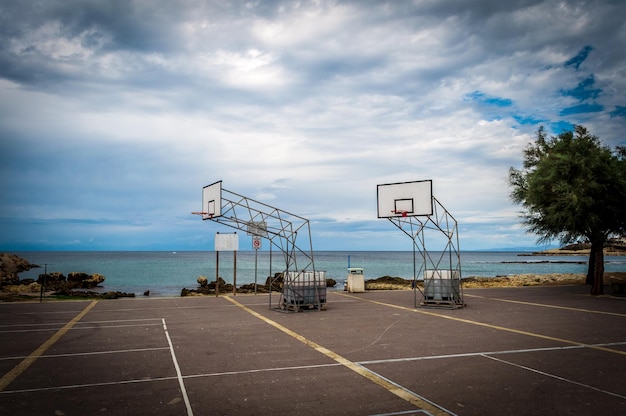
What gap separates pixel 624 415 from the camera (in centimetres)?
648

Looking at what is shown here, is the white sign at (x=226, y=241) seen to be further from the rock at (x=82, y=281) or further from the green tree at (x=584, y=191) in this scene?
the rock at (x=82, y=281)

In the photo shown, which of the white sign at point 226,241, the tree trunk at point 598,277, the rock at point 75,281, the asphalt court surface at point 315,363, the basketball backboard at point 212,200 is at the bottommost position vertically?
the rock at point 75,281

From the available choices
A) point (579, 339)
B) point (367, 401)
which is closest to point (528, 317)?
point (579, 339)

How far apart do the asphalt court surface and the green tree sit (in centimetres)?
699

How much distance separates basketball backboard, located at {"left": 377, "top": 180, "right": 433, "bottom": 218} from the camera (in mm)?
19622

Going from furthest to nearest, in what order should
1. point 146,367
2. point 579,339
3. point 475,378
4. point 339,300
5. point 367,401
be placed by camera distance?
point 339,300 < point 579,339 < point 146,367 < point 475,378 < point 367,401

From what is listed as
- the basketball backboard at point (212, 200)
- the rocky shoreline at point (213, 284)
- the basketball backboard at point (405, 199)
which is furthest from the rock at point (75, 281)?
the basketball backboard at point (405, 199)

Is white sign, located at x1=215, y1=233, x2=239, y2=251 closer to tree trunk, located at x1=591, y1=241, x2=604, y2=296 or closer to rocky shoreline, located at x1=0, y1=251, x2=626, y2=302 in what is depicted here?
rocky shoreline, located at x1=0, y1=251, x2=626, y2=302

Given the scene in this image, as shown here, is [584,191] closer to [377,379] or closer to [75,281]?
[377,379]

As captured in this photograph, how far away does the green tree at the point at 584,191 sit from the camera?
76.1 ft

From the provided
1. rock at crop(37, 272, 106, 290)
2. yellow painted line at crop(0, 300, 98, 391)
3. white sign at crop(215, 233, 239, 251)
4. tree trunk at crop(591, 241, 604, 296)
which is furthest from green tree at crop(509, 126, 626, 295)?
rock at crop(37, 272, 106, 290)

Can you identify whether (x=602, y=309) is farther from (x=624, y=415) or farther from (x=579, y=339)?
(x=624, y=415)

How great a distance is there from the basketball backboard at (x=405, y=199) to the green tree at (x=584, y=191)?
8.50m

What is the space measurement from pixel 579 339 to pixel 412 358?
5356mm
